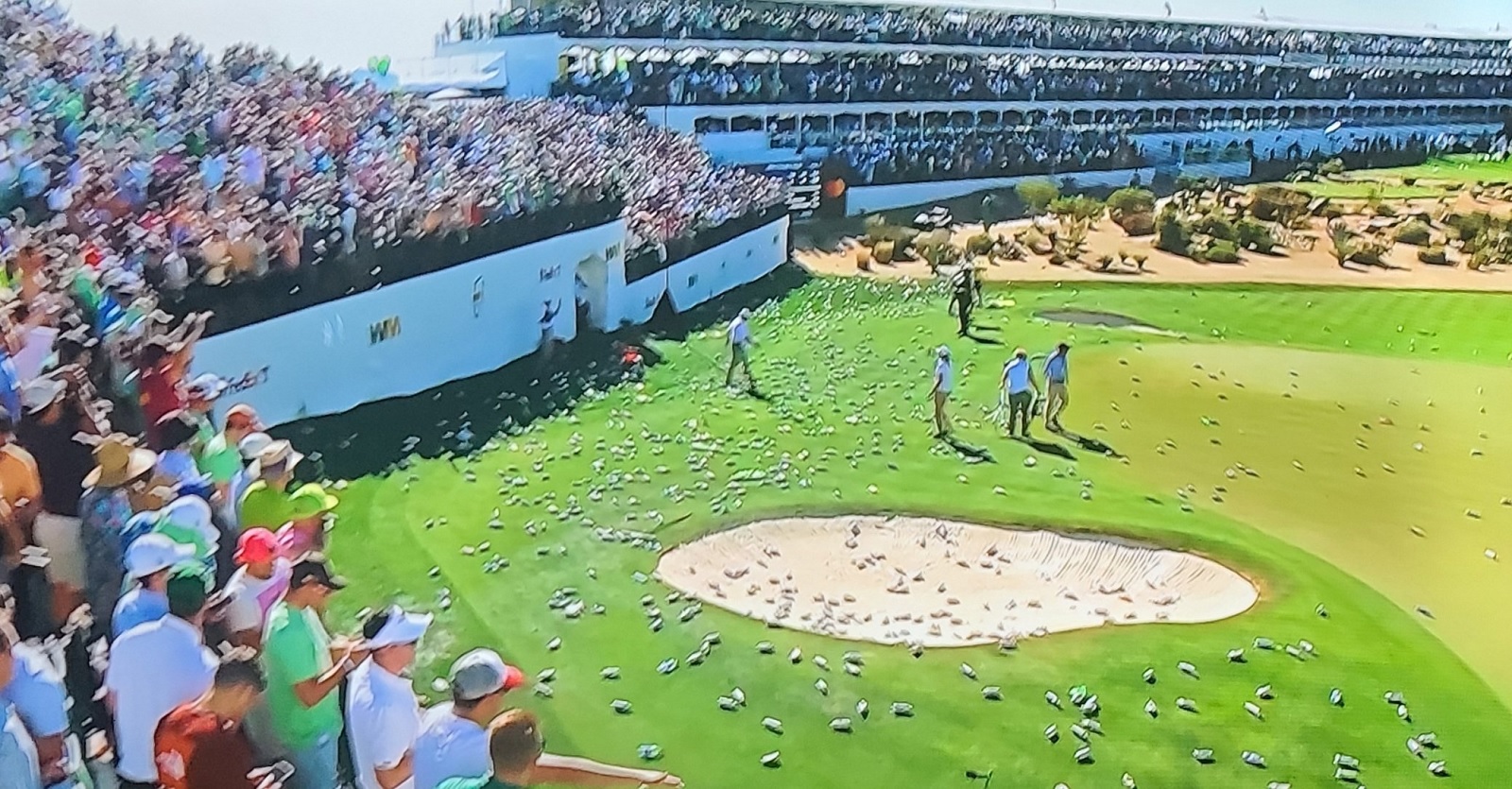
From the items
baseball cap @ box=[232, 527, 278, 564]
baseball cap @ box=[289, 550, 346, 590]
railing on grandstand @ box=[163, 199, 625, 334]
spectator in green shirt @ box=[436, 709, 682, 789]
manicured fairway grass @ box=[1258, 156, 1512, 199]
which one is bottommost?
spectator in green shirt @ box=[436, 709, 682, 789]

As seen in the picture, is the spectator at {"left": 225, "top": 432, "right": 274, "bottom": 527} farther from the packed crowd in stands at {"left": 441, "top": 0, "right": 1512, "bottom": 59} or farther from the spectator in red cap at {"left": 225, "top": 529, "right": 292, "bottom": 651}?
the packed crowd in stands at {"left": 441, "top": 0, "right": 1512, "bottom": 59}

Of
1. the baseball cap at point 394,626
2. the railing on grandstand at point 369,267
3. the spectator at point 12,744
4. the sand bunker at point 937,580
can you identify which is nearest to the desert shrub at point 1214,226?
the sand bunker at point 937,580

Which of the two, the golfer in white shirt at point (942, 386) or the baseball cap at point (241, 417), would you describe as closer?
the baseball cap at point (241, 417)

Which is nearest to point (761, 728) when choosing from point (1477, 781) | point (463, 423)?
point (463, 423)

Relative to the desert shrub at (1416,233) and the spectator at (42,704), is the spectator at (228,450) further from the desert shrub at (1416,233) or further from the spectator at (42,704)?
the desert shrub at (1416,233)

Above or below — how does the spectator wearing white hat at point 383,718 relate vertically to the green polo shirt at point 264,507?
below

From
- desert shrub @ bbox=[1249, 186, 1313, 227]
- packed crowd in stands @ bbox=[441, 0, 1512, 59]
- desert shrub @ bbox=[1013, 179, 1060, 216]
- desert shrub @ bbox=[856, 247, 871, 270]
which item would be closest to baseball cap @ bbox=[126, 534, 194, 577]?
packed crowd in stands @ bbox=[441, 0, 1512, 59]
